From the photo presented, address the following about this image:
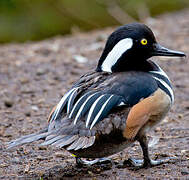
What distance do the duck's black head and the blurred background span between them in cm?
915

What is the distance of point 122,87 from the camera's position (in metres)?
4.57

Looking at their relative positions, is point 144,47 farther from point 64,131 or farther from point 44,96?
point 44,96

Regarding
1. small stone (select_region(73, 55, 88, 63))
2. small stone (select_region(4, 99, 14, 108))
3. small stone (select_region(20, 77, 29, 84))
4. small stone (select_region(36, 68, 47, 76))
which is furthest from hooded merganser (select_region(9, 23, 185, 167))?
small stone (select_region(73, 55, 88, 63))

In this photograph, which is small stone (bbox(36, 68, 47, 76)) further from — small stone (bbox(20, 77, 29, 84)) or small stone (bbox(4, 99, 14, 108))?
small stone (bbox(4, 99, 14, 108))

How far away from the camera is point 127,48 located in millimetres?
4922

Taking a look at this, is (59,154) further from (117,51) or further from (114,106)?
(117,51)

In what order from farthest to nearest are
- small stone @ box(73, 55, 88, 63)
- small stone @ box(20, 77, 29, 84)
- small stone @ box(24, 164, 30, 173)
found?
1. small stone @ box(73, 55, 88, 63)
2. small stone @ box(20, 77, 29, 84)
3. small stone @ box(24, 164, 30, 173)

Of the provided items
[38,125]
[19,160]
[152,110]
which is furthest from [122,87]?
[38,125]

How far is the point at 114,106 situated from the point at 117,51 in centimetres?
75

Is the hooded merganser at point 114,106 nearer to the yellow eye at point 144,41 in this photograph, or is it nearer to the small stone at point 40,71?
the yellow eye at point 144,41

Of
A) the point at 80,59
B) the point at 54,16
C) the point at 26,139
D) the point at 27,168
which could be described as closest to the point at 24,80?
the point at 80,59

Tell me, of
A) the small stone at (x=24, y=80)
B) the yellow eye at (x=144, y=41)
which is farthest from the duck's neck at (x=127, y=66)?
the small stone at (x=24, y=80)

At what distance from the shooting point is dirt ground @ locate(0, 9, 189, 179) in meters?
4.78

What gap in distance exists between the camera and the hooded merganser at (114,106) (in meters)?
4.35
